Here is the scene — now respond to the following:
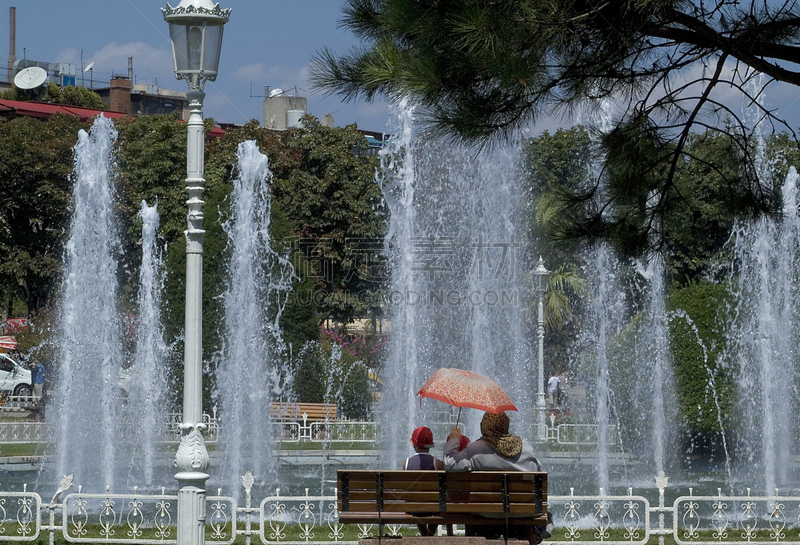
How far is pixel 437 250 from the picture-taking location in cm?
1958

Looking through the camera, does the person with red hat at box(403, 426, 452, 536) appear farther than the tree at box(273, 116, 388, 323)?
No

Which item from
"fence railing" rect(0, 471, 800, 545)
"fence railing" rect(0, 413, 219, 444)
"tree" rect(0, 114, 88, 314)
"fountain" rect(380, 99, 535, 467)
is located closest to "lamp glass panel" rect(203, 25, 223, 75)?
"fence railing" rect(0, 471, 800, 545)

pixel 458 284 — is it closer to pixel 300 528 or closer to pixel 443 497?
pixel 300 528

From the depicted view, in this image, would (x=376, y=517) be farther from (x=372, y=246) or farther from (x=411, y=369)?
(x=372, y=246)

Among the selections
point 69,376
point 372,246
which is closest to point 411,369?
point 69,376

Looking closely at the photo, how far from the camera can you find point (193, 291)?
6746mm

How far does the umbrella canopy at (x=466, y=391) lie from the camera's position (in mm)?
7238

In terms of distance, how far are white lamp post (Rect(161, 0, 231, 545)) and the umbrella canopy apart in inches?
59.4

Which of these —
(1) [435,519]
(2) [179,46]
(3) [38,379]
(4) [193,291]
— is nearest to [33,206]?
(3) [38,379]

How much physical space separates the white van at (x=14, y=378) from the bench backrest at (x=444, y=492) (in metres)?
24.5

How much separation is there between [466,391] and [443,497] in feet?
2.76

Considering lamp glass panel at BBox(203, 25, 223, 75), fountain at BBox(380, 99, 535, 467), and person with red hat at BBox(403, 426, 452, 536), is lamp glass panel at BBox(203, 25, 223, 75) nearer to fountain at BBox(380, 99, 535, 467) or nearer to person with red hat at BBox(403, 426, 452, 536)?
person with red hat at BBox(403, 426, 452, 536)

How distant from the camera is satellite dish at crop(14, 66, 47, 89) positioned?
50.5 meters

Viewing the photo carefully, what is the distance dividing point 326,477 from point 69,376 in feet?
13.4
